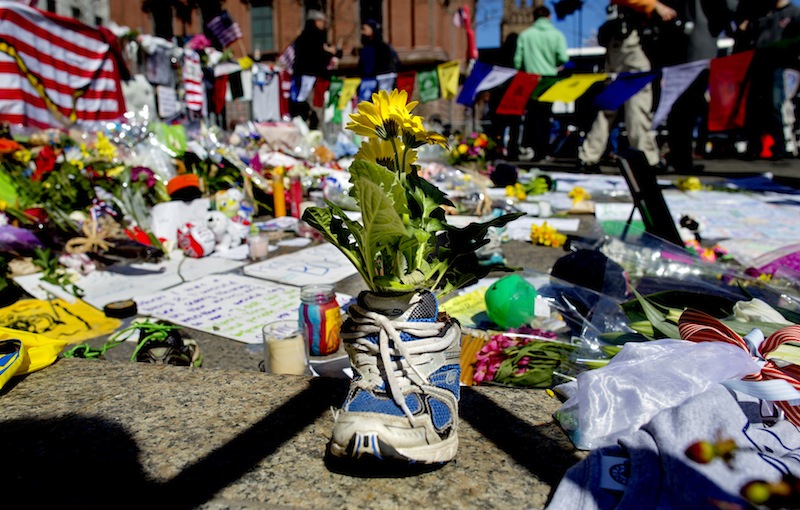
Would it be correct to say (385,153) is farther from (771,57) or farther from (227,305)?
(771,57)

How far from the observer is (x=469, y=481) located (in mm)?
952

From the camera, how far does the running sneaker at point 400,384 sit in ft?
2.98

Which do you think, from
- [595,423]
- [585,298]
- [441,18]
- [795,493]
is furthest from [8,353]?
[441,18]

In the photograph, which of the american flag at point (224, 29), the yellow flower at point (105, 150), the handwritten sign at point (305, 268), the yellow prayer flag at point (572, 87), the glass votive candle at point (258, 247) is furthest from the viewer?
the american flag at point (224, 29)

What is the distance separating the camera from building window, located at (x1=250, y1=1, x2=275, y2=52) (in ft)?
69.2

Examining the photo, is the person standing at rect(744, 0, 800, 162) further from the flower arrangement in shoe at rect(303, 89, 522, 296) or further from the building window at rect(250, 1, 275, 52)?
the building window at rect(250, 1, 275, 52)

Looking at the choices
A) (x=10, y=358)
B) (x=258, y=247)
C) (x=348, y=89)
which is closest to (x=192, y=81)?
(x=348, y=89)

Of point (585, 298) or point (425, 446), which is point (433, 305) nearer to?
point (425, 446)

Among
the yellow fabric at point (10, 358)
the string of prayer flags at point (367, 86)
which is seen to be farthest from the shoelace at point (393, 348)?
the string of prayer flags at point (367, 86)

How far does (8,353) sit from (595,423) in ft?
4.61

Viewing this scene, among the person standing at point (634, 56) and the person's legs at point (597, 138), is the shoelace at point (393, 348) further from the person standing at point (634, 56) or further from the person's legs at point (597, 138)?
the person's legs at point (597, 138)

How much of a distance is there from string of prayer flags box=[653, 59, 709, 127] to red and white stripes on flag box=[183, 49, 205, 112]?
8.15 m

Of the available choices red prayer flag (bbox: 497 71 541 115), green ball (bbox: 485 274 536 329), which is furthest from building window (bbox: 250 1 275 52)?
green ball (bbox: 485 274 536 329)

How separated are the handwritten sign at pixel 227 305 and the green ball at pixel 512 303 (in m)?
0.84
